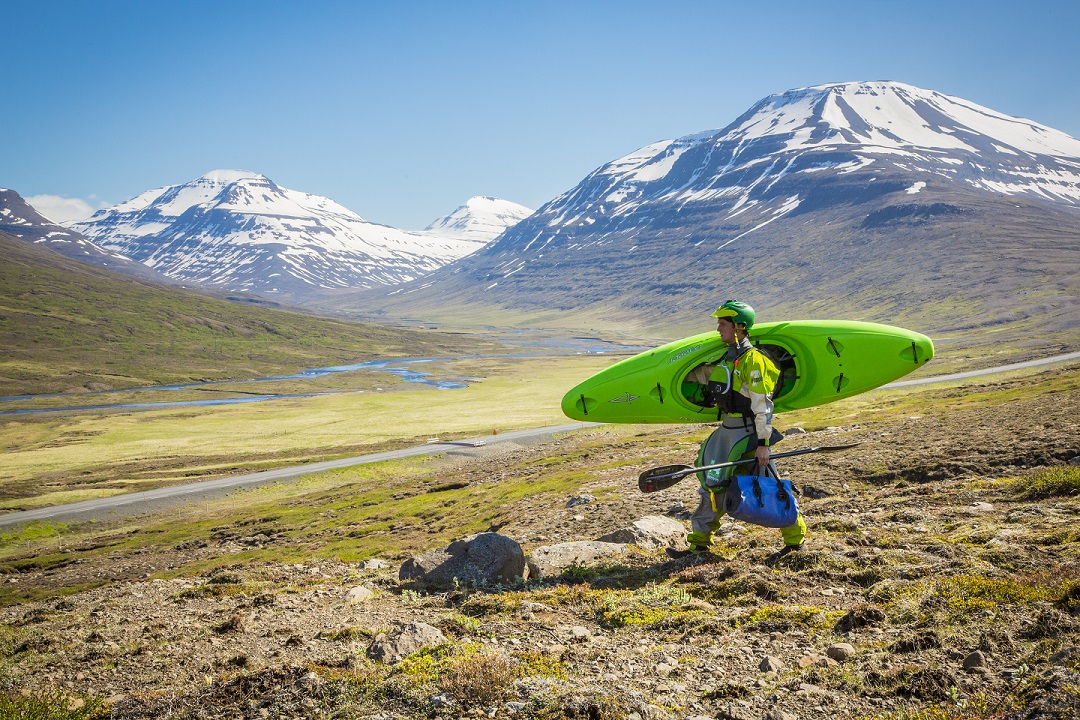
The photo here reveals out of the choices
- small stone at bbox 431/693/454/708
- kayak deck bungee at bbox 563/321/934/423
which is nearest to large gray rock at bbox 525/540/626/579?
kayak deck bungee at bbox 563/321/934/423

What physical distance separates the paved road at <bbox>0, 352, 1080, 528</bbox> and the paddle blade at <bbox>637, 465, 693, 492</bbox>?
5380cm

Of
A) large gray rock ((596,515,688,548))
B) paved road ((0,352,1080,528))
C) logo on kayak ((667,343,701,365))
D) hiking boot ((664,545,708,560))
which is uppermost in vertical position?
logo on kayak ((667,343,701,365))

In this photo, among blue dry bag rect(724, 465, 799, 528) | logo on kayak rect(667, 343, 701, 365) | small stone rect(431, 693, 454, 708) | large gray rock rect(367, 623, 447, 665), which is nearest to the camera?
small stone rect(431, 693, 454, 708)

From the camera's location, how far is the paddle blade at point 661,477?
12.2 metres

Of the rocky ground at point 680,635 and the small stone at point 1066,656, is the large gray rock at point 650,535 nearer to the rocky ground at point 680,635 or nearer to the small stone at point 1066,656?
the rocky ground at point 680,635

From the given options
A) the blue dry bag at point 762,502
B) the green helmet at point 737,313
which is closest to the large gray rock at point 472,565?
the blue dry bag at point 762,502

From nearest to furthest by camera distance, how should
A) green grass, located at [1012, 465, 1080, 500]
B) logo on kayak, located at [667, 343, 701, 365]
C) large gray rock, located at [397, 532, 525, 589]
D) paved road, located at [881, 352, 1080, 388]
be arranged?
1. large gray rock, located at [397, 532, 525, 589]
2. green grass, located at [1012, 465, 1080, 500]
3. logo on kayak, located at [667, 343, 701, 365]
4. paved road, located at [881, 352, 1080, 388]

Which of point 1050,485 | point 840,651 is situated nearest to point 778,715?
point 840,651

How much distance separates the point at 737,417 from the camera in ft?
36.6

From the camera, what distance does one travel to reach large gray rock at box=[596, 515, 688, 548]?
1357 cm

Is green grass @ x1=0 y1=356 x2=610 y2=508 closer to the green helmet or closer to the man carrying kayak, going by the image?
the man carrying kayak

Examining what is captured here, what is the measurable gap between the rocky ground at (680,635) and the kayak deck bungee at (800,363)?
2.76 m

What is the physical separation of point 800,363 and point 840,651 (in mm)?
9137

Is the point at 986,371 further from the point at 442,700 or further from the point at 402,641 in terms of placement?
the point at 442,700
